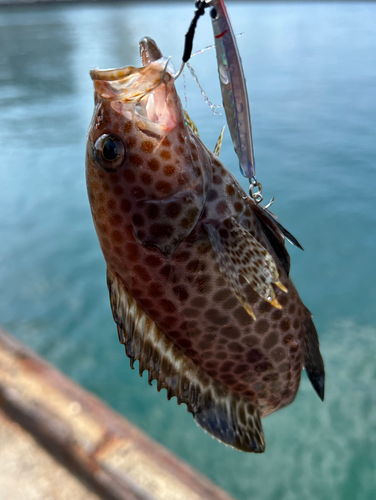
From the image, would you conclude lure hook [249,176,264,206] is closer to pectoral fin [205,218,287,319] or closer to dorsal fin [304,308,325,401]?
pectoral fin [205,218,287,319]

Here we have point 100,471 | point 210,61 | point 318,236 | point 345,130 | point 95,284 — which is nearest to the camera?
point 100,471

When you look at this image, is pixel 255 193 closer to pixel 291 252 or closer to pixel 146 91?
pixel 146 91

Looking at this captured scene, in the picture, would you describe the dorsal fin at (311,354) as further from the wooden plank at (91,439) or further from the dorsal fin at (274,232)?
the wooden plank at (91,439)

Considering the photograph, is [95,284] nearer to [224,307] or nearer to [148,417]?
[148,417]

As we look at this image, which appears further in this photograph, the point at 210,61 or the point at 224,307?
the point at 210,61

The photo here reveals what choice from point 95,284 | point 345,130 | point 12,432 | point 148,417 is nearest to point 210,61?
point 345,130
